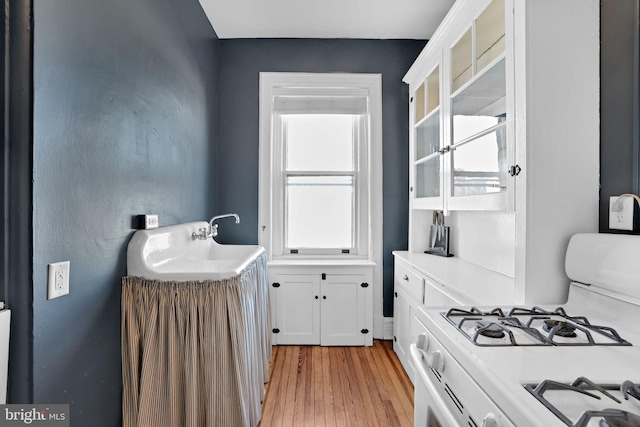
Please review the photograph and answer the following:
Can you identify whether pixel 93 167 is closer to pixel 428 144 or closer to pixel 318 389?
pixel 318 389

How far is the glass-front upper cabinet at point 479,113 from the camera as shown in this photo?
147 cm

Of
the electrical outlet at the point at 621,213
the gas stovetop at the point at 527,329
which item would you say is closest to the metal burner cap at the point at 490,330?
the gas stovetop at the point at 527,329

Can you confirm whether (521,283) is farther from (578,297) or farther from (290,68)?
(290,68)

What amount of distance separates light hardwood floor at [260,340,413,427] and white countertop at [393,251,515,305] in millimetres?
806

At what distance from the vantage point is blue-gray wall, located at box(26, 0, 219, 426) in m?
1.04

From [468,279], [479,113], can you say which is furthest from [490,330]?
[479,113]

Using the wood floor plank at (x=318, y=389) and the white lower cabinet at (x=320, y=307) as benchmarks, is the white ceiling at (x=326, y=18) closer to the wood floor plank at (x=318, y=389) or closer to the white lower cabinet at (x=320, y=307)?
the white lower cabinet at (x=320, y=307)

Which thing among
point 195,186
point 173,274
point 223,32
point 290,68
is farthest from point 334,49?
point 173,274

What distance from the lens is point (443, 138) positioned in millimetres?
2082

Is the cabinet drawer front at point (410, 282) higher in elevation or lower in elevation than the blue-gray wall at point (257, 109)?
lower

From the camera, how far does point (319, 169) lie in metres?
3.04

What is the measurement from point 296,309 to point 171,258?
125 centimetres

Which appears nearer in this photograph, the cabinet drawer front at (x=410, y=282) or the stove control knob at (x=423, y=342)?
the stove control knob at (x=423, y=342)

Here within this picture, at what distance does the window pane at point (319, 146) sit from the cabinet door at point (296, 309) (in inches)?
40.9
